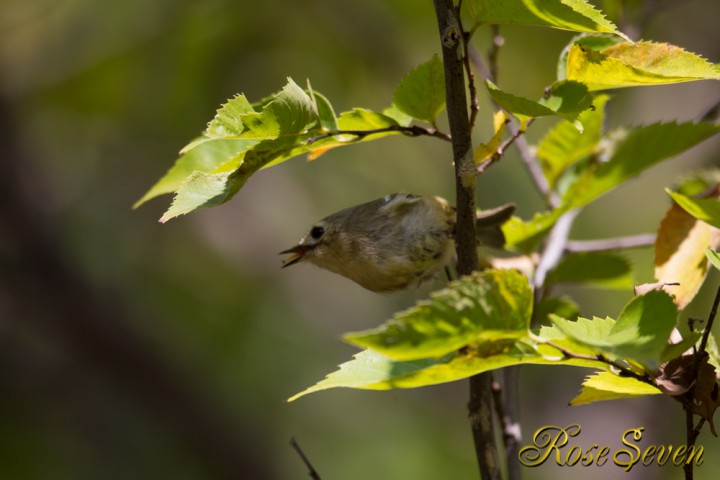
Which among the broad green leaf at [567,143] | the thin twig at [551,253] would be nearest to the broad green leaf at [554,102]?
the broad green leaf at [567,143]

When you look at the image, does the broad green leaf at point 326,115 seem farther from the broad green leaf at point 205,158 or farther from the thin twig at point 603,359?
the thin twig at point 603,359

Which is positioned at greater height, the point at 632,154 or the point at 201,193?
the point at 201,193

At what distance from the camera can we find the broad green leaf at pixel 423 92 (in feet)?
5.14

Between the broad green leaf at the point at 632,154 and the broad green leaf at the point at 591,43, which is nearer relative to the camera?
the broad green leaf at the point at 591,43

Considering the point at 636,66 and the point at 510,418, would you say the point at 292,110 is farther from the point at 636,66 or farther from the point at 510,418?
the point at 510,418

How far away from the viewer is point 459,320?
3.67 feet

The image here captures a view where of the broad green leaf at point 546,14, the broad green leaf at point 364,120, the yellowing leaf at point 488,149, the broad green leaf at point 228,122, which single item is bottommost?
the yellowing leaf at point 488,149

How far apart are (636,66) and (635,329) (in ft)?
1.65

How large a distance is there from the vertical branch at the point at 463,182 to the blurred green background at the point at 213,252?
2.84 metres

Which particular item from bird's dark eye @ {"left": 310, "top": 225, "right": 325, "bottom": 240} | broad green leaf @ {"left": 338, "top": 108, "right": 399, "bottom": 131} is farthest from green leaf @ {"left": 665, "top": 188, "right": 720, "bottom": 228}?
bird's dark eye @ {"left": 310, "top": 225, "right": 325, "bottom": 240}

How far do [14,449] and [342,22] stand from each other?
11.3 feet

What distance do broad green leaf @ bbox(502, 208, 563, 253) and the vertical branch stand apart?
0.60 metres

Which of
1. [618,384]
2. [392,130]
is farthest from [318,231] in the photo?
[618,384]

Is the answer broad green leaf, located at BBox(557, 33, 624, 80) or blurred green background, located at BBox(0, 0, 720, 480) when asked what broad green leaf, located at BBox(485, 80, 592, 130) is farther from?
blurred green background, located at BBox(0, 0, 720, 480)
